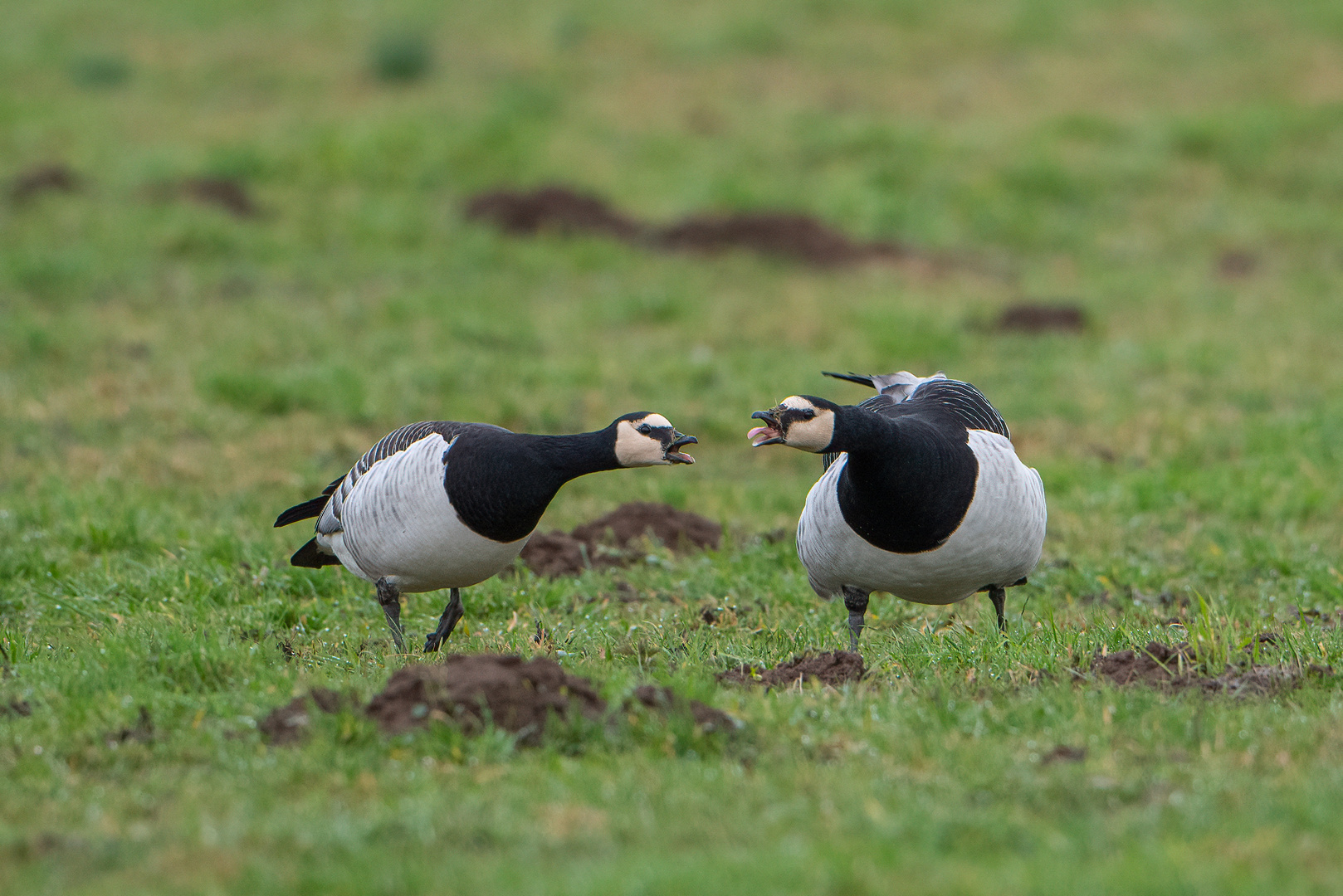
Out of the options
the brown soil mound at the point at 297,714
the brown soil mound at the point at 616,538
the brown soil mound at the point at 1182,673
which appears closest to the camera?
the brown soil mound at the point at 297,714

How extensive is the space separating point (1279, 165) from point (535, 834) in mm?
18781

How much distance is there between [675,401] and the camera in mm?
12039

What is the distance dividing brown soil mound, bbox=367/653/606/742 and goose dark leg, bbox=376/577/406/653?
1686 millimetres

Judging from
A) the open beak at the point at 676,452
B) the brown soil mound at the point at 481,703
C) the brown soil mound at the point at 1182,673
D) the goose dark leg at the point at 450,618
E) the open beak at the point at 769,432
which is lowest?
the goose dark leg at the point at 450,618

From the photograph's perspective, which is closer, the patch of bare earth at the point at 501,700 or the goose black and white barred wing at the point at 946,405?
the patch of bare earth at the point at 501,700

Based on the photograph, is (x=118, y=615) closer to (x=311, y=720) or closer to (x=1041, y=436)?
(x=311, y=720)

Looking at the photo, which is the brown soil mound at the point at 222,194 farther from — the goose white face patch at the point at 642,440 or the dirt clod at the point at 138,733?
the dirt clod at the point at 138,733

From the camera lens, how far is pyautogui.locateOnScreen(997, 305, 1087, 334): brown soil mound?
1430 centimetres

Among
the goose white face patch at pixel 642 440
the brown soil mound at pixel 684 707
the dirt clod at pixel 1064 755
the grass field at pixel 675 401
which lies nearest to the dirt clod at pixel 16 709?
the grass field at pixel 675 401

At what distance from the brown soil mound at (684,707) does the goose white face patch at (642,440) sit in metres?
1.28

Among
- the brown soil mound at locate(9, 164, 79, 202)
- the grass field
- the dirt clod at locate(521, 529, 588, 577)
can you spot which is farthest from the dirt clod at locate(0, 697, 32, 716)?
the brown soil mound at locate(9, 164, 79, 202)

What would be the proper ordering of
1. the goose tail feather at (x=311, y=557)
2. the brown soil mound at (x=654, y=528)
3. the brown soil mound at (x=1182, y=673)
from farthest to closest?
the brown soil mound at (x=654, y=528)
the goose tail feather at (x=311, y=557)
the brown soil mound at (x=1182, y=673)

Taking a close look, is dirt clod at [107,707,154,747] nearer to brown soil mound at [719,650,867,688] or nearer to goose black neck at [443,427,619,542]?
goose black neck at [443,427,619,542]

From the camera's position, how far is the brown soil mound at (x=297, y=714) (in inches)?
190
